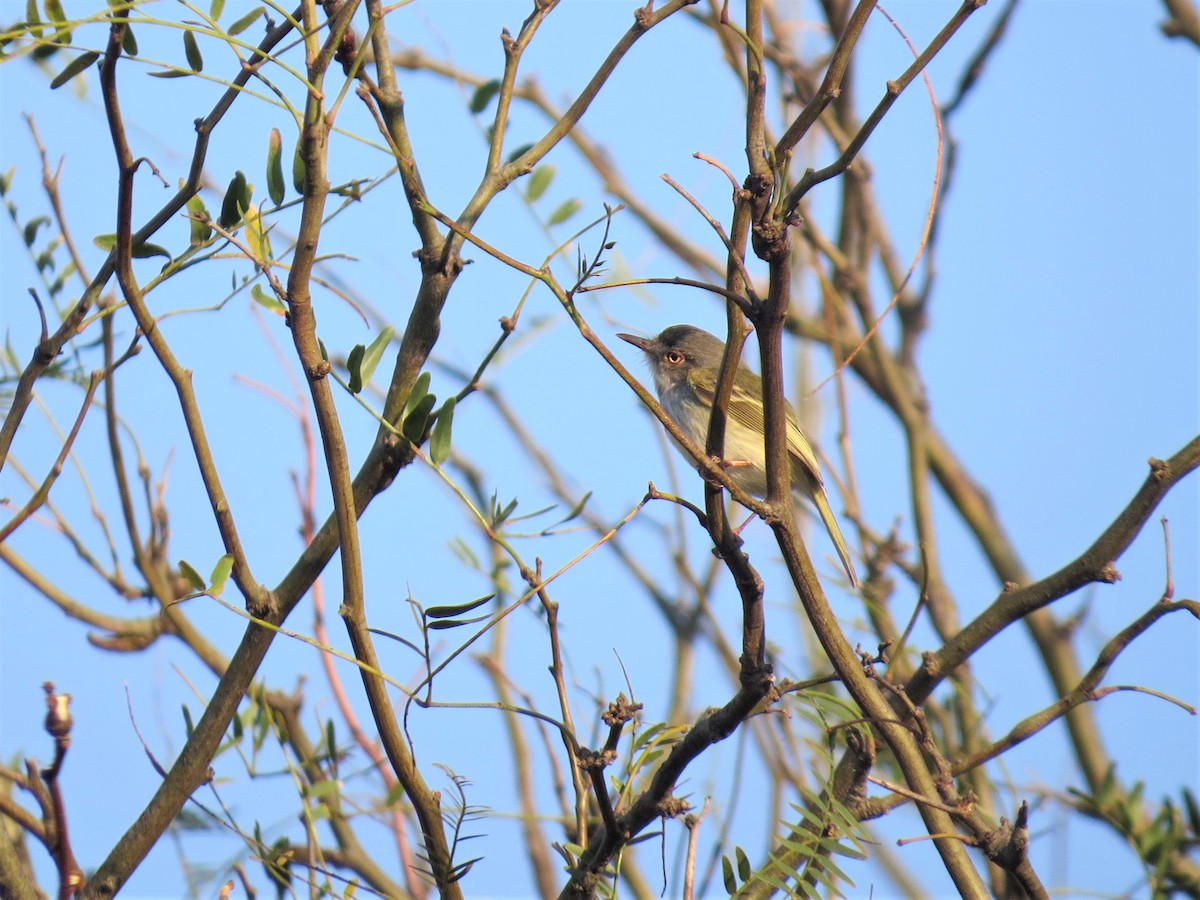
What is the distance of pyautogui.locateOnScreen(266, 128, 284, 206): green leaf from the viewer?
2.18m

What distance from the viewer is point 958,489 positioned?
194 inches

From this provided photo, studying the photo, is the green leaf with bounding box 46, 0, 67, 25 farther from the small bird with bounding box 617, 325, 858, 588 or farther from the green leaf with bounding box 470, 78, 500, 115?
the small bird with bounding box 617, 325, 858, 588

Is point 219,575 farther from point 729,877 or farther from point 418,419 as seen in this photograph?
point 729,877

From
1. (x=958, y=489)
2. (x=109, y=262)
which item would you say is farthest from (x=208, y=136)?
(x=958, y=489)

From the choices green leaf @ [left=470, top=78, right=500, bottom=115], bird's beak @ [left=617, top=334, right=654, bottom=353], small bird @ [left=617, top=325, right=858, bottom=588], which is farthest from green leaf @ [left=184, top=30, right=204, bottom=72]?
bird's beak @ [left=617, top=334, right=654, bottom=353]

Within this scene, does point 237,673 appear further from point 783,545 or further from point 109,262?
point 783,545

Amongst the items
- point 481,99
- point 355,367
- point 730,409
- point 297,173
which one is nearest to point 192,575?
point 355,367

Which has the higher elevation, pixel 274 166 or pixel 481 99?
pixel 481 99

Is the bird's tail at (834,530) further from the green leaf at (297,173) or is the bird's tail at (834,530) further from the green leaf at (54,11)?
the green leaf at (54,11)

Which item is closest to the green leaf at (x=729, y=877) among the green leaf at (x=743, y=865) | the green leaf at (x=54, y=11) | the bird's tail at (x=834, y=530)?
the green leaf at (x=743, y=865)

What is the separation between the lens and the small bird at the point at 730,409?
4664mm

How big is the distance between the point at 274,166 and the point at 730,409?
260 centimetres

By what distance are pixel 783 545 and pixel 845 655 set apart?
24cm

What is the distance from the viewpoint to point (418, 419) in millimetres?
1971
